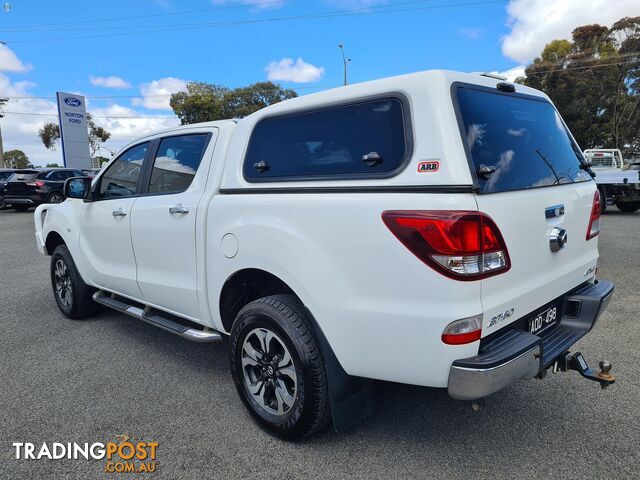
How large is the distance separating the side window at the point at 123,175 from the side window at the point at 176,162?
273 mm

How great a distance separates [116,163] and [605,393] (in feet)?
14.1

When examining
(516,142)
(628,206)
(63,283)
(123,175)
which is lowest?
(628,206)

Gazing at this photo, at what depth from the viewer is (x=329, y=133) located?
2525 mm

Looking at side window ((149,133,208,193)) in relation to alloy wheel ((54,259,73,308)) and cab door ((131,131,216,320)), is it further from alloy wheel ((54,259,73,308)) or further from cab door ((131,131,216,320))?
alloy wheel ((54,259,73,308))

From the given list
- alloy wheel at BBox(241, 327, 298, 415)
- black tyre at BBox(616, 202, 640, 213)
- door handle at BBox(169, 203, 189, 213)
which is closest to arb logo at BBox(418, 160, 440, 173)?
alloy wheel at BBox(241, 327, 298, 415)

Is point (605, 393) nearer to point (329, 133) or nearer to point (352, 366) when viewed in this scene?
point (352, 366)

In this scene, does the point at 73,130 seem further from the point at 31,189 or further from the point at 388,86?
the point at 388,86

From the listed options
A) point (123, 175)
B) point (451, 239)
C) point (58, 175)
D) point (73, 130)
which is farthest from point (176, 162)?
point (73, 130)

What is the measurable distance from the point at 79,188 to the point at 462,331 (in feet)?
12.4

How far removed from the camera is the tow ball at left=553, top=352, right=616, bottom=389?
253 cm

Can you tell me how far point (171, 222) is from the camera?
329cm

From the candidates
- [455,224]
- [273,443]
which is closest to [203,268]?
[273,443]

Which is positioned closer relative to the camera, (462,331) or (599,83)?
(462,331)

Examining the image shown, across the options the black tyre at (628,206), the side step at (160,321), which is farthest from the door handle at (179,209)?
the black tyre at (628,206)
